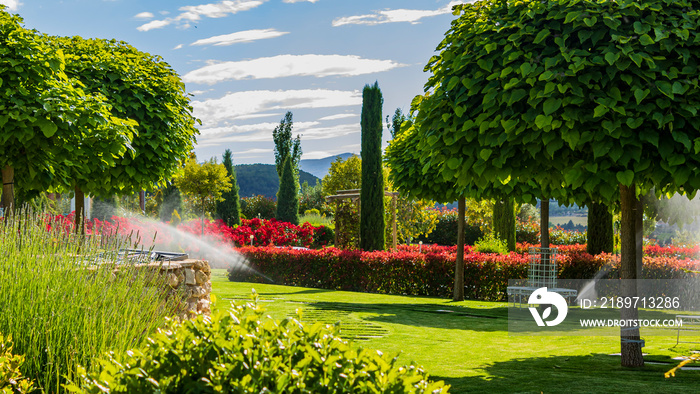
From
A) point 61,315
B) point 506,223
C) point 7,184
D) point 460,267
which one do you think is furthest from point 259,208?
point 61,315

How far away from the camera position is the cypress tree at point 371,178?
1408 centimetres

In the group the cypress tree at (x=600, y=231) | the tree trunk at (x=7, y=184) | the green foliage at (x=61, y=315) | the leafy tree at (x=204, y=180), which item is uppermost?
the leafy tree at (x=204, y=180)

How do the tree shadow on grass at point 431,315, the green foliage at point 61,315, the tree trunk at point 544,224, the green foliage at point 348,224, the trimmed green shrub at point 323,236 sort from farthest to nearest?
the trimmed green shrub at point 323,236, the green foliage at point 348,224, the tree trunk at point 544,224, the tree shadow on grass at point 431,315, the green foliage at point 61,315

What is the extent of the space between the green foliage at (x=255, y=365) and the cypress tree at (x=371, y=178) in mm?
12366

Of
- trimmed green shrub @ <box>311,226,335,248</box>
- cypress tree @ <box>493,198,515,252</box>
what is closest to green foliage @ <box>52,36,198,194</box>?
cypress tree @ <box>493,198,515,252</box>

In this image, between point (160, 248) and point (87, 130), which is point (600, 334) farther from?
point (160, 248)

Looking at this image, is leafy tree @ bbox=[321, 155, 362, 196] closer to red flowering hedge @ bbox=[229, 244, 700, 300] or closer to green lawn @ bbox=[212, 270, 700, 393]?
red flowering hedge @ bbox=[229, 244, 700, 300]

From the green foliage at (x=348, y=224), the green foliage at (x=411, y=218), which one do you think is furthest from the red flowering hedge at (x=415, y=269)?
the green foliage at (x=411, y=218)

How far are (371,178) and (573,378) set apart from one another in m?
9.93

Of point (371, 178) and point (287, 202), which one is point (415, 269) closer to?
point (371, 178)

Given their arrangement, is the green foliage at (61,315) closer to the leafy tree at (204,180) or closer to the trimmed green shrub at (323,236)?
the trimmed green shrub at (323,236)

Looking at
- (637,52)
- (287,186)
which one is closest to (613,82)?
(637,52)

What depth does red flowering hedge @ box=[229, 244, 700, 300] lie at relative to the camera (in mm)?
11039

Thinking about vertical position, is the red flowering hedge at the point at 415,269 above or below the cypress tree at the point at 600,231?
below
